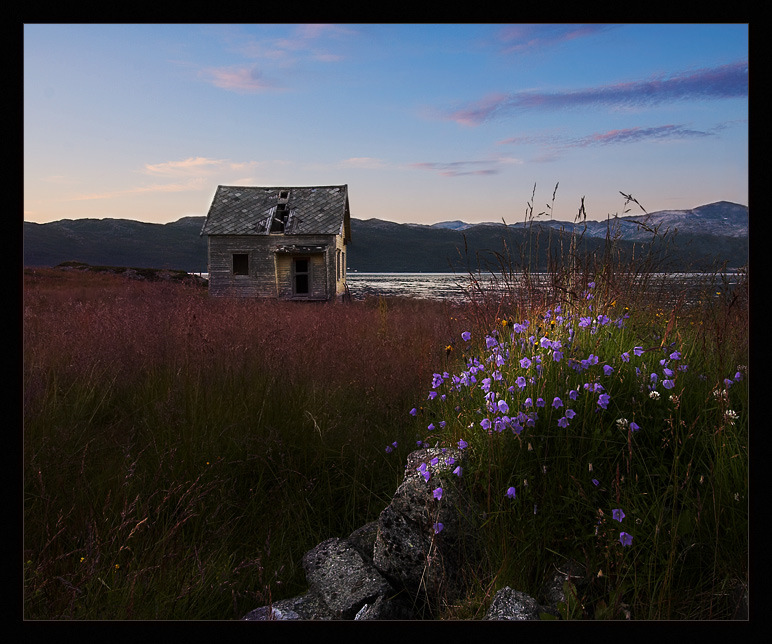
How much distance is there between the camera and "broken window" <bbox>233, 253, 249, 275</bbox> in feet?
69.0

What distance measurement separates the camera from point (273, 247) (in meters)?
20.3

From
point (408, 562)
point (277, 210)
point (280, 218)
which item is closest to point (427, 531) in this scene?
point (408, 562)

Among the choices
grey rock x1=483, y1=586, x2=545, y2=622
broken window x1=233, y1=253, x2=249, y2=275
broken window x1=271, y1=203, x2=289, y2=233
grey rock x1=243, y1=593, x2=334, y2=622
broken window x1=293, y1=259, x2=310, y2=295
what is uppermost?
broken window x1=271, y1=203, x2=289, y2=233

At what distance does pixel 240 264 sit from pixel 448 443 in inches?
795

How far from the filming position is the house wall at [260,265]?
20234 millimetres

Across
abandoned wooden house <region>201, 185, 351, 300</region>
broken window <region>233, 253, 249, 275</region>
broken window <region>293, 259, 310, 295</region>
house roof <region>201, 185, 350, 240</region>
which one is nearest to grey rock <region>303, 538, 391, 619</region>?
abandoned wooden house <region>201, 185, 351, 300</region>

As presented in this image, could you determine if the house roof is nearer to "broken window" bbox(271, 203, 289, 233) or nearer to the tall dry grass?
"broken window" bbox(271, 203, 289, 233)

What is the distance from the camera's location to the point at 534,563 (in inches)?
91.8

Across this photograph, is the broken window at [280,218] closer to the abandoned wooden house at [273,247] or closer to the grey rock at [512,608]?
the abandoned wooden house at [273,247]

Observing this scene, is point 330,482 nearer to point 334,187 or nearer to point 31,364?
point 31,364

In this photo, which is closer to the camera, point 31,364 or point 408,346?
point 31,364
